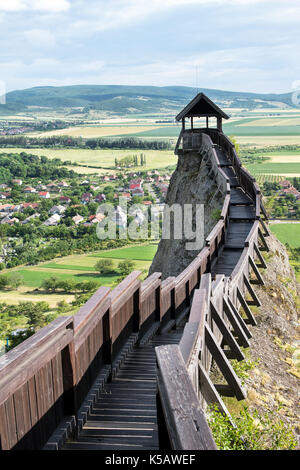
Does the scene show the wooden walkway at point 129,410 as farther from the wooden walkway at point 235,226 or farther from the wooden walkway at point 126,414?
the wooden walkway at point 235,226

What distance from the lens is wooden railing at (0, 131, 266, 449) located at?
10.00 ft

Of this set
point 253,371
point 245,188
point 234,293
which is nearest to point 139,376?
point 253,371

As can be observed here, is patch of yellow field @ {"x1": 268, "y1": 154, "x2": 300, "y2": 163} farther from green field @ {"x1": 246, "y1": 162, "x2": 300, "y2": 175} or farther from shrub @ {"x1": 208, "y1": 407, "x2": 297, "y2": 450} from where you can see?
shrub @ {"x1": 208, "y1": 407, "x2": 297, "y2": 450}

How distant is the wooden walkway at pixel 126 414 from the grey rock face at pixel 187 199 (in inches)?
513

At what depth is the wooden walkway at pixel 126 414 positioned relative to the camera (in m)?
4.14

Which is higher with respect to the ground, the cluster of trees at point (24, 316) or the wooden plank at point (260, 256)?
the wooden plank at point (260, 256)

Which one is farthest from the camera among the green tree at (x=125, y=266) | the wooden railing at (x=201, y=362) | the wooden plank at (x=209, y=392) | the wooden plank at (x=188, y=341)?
the green tree at (x=125, y=266)

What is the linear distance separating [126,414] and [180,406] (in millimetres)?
2250

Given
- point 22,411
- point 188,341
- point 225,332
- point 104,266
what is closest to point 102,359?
point 188,341

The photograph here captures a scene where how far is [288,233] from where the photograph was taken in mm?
89750

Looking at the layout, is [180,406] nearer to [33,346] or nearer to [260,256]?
[33,346]

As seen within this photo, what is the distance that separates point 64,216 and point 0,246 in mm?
25706

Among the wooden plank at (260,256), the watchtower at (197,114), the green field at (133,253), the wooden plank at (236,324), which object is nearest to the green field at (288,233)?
the green field at (133,253)
